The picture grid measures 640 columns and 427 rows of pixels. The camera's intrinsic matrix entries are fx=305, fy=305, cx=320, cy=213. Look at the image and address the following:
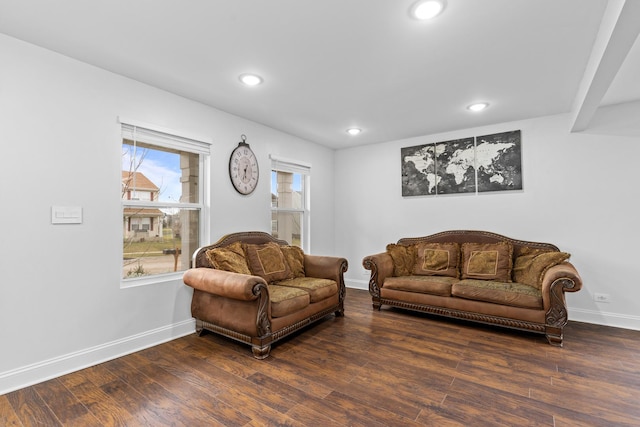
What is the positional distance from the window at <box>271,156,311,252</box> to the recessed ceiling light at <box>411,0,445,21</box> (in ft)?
8.76

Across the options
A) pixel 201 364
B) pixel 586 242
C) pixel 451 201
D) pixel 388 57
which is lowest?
pixel 201 364

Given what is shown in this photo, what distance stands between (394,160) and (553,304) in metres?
2.84

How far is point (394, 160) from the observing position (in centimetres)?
488

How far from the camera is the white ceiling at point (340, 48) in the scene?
1.87 metres

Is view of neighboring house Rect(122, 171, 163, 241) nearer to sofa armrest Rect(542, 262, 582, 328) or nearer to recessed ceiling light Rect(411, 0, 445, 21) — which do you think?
recessed ceiling light Rect(411, 0, 445, 21)

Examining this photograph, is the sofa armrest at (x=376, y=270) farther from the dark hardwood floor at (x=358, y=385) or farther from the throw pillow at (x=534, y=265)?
the throw pillow at (x=534, y=265)

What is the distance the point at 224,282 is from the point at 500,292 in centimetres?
272

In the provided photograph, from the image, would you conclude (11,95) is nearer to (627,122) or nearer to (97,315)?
(97,315)

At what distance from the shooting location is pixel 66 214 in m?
2.37

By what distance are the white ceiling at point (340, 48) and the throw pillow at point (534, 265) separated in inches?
61.8

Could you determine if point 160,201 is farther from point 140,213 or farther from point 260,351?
point 260,351

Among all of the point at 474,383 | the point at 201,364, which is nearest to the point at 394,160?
the point at 474,383

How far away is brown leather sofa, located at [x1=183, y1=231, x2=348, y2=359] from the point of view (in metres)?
2.57

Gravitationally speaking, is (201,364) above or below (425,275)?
below
